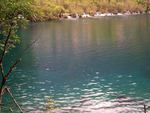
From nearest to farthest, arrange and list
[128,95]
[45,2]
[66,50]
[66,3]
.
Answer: [128,95] → [66,50] → [45,2] → [66,3]

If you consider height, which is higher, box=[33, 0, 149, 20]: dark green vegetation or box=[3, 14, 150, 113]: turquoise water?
box=[33, 0, 149, 20]: dark green vegetation

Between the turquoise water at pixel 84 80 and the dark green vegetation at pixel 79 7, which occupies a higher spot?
the dark green vegetation at pixel 79 7

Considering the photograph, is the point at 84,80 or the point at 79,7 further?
the point at 79,7

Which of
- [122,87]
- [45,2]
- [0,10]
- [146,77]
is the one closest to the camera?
[0,10]

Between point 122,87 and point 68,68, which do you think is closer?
point 122,87

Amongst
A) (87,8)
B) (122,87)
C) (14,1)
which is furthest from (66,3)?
(14,1)

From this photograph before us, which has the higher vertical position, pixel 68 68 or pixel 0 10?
pixel 0 10

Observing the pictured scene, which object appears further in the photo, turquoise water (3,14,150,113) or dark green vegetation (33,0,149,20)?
dark green vegetation (33,0,149,20)

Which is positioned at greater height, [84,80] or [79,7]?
[79,7]

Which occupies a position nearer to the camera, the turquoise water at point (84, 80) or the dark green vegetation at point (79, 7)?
the turquoise water at point (84, 80)

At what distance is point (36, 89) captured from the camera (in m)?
22.4

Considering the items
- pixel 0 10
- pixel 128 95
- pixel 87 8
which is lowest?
pixel 128 95

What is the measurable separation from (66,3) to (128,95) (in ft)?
497

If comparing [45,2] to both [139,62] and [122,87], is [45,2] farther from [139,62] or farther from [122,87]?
[122,87]
